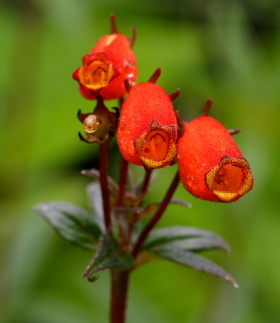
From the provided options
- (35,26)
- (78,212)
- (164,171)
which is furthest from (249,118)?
(78,212)

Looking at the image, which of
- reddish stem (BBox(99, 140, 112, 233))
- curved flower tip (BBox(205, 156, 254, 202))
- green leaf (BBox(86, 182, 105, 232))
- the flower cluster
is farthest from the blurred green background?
curved flower tip (BBox(205, 156, 254, 202))

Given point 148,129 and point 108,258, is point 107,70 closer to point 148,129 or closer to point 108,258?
point 148,129

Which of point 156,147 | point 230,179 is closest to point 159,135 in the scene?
point 156,147

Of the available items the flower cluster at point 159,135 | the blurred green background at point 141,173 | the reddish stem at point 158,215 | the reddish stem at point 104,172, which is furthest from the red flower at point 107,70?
the blurred green background at point 141,173

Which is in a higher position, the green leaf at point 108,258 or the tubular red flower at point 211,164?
the tubular red flower at point 211,164

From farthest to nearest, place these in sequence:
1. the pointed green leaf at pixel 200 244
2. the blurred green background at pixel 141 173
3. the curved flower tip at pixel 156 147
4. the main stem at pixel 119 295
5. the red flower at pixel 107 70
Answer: the blurred green background at pixel 141 173 < the pointed green leaf at pixel 200 244 < the main stem at pixel 119 295 < the red flower at pixel 107 70 < the curved flower tip at pixel 156 147

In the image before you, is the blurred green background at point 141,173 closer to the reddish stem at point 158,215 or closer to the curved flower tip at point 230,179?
the reddish stem at point 158,215

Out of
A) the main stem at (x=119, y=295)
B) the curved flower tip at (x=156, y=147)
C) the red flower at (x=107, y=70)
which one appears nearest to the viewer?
the curved flower tip at (x=156, y=147)
